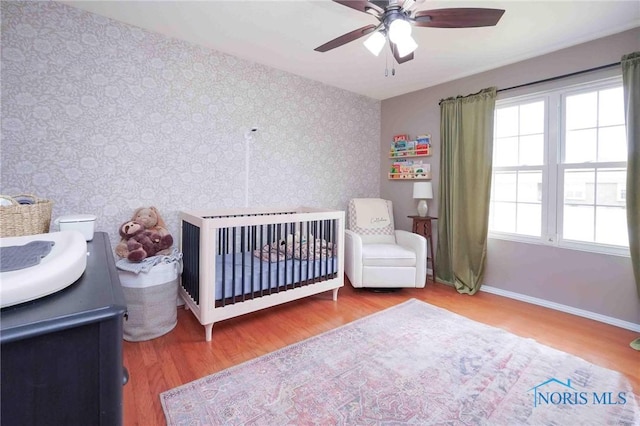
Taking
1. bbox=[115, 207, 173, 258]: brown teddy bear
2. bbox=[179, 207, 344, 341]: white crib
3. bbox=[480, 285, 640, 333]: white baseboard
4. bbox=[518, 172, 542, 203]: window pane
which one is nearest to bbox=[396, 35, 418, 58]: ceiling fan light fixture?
bbox=[179, 207, 344, 341]: white crib

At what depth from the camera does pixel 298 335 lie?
2143 mm

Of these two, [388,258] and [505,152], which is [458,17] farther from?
[388,258]

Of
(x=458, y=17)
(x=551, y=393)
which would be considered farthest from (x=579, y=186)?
(x=458, y=17)

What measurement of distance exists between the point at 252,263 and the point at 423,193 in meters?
2.12

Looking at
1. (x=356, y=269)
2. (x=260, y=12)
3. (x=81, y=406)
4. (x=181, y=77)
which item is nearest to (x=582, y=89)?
(x=356, y=269)

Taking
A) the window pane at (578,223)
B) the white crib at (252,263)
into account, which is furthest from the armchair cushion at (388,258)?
the window pane at (578,223)

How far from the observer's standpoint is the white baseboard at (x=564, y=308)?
2289 mm

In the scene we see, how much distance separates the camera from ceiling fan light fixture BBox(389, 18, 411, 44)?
161cm

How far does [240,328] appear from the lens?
2236 mm

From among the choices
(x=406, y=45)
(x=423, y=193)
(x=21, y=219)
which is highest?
(x=406, y=45)

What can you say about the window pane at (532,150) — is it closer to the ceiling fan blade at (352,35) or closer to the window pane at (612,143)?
the window pane at (612,143)

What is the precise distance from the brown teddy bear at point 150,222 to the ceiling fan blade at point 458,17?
221cm

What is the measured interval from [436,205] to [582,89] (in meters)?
1.61

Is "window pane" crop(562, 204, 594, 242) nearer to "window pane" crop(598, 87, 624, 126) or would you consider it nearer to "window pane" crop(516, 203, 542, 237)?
"window pane" crop(516, 203, 542, 237)
